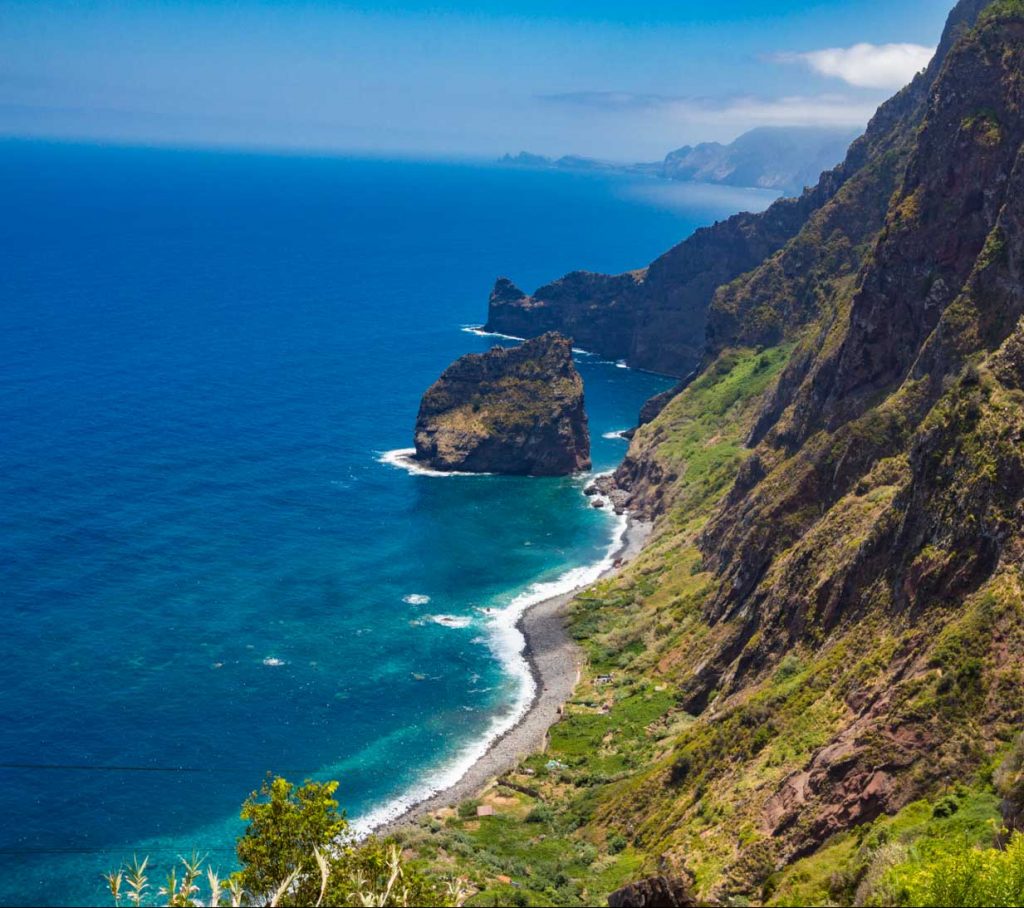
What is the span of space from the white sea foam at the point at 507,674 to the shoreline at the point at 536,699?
521 millimetres

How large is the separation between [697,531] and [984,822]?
104 metres

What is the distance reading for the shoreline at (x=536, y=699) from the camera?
107 meters

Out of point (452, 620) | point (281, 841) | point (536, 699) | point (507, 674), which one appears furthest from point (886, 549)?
point (452, 620)

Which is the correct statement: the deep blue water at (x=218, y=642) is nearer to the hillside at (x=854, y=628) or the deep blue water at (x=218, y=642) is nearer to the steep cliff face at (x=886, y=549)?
the hillside at (x=854, y=628)

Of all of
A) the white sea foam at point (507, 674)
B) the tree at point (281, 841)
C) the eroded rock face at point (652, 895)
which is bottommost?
the white sea foam at point (507, 674)

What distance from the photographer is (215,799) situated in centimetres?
10556

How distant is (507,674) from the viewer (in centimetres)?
13475

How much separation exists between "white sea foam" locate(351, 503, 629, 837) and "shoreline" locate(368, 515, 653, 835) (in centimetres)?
52

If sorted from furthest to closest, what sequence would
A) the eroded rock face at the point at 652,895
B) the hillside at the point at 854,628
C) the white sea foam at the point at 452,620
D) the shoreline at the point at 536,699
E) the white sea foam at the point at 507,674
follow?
the white sea foam at the point at 452,620 < the shoreline at the point at 536,699 < the white sea foam at the point at 507,674 < the hillside at the point at 854,628 < the eroded rock face at the point at 652,895

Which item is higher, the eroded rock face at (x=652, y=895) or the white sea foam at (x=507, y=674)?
the eroded rock face at (x=652, y=895)

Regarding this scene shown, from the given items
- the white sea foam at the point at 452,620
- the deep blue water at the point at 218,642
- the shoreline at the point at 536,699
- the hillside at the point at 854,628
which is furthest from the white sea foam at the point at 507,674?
the hillside at the point at 854,628

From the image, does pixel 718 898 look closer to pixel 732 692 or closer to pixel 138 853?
pixel 732 692

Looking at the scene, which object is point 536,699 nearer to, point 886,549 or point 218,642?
point 218,642

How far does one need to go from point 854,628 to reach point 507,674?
54394mm
